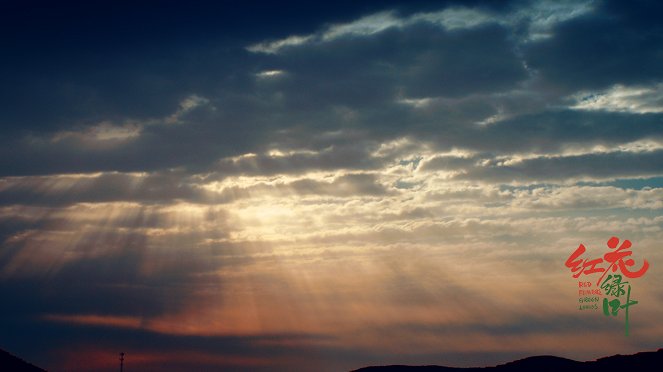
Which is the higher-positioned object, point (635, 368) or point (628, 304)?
point (628, 304)

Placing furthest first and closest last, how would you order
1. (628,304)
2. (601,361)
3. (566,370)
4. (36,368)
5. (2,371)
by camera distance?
(566,370) → (601,361) → (36,368) → (2,371) → (628,304)

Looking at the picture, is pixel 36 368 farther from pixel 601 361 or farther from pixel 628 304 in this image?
pixel 601 361

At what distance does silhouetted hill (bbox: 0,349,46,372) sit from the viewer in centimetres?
13388

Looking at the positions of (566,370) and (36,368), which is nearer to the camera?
(36,368)

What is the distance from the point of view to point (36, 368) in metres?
142

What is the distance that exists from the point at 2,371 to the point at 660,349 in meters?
160

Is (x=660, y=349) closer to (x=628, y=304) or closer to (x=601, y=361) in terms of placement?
(x=601, y=361)

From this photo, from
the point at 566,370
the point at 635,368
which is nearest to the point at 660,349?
the point at 635,368

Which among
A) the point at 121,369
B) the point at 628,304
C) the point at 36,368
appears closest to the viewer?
the point at 628,304

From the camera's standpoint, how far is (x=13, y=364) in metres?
138

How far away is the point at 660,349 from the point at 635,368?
30.7ft

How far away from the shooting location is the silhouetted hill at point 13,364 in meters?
134

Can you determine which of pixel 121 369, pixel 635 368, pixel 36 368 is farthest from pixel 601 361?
pixel 36 368

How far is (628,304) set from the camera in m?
90.9
